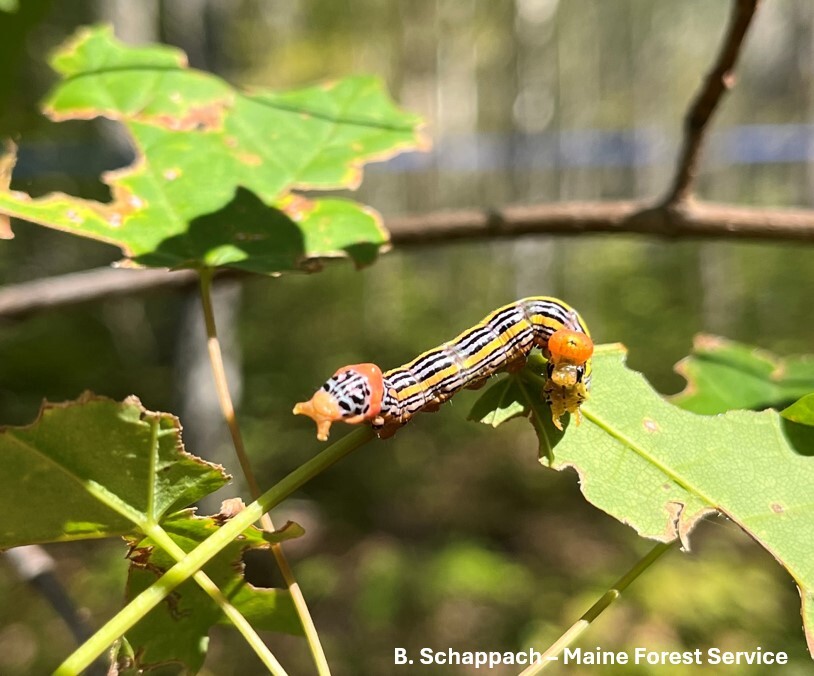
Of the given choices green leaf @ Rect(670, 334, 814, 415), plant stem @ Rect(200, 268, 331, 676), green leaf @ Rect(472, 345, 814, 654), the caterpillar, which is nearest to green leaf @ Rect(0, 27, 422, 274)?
plant stem @ Rect(200, 268, 331, 676)

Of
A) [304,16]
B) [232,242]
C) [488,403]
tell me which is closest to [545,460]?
[488,403]

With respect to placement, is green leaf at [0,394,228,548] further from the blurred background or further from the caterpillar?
the blurred background

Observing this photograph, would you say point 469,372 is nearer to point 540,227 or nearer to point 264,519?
point 264,519

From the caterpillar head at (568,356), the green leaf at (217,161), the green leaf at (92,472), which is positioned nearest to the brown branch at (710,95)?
the green leaf at (217,161)

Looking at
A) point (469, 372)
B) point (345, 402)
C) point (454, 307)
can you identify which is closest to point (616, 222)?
point (469, 372)

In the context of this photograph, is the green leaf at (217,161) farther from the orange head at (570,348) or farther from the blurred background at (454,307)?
the orange head at (570,348)

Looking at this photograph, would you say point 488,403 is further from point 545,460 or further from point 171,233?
point 171,233

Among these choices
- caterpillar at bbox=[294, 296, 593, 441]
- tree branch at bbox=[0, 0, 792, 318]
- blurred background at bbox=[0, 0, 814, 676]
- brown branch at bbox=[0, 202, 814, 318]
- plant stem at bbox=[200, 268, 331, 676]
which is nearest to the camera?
plant stem at bbox=[200, 268, 331, 676]
